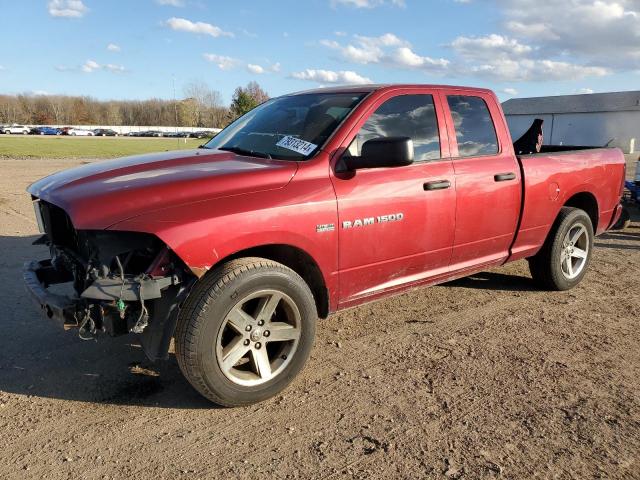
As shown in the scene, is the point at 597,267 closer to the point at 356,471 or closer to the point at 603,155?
the point at 603,155

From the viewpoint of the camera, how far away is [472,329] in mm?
4297

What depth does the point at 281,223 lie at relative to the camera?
3.11 meters

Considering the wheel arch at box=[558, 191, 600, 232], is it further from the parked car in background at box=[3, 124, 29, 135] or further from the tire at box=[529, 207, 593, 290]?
the parked car in background at box=[3, 124, 29, 135]

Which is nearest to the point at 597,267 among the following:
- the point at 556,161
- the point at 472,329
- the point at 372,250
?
the point at 556,161

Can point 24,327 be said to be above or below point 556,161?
below

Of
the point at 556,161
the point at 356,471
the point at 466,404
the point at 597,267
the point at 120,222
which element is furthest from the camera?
the point at 597,267

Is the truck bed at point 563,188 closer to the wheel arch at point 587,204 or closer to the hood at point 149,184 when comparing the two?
the wheel arch at point 587,204

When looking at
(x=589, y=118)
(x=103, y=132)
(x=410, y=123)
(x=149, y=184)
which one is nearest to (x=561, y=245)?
(x=410, y=123)

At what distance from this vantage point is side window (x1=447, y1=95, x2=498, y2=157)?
4.29 meters

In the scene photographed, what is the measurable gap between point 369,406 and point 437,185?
176 centimetres

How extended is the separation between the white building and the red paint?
45929 millimetres

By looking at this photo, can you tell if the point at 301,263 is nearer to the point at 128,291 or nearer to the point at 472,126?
the point at 128,291

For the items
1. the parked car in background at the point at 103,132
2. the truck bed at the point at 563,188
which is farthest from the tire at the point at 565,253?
the parked car in background at the point at 103,132

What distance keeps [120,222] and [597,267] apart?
5833 mm
